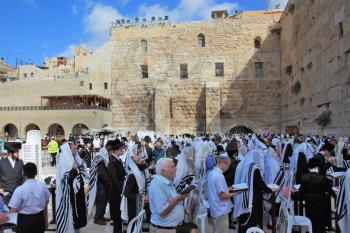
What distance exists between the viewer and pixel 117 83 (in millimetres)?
29344

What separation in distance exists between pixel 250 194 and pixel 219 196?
20.5 inches

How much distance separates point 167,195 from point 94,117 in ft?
89.4

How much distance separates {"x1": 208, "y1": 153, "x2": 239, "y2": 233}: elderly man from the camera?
4.56 metres

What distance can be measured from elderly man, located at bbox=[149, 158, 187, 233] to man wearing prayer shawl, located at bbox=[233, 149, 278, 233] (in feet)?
4.45

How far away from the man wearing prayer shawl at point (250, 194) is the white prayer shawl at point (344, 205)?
2.46ft

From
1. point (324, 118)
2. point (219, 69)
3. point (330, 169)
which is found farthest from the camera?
point (219, 69)

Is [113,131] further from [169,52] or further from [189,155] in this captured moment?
[189,155]

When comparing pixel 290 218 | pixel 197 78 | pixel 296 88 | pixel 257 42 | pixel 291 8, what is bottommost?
pixel 290 218

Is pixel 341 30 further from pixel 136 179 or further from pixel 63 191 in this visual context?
pixel 63 191

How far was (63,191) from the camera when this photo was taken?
5.57 meters

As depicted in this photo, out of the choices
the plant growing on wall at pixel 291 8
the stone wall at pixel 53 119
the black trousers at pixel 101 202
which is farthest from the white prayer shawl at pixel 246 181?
the stone wall at pixel 53 119

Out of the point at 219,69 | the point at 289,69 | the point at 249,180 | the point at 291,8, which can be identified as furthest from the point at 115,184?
the point at 219,69

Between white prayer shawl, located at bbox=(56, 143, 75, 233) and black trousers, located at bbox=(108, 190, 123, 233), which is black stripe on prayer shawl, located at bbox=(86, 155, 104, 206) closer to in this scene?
black trousers, located at bbox=(108, 190, 123, 233)

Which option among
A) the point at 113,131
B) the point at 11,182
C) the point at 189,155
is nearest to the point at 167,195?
the point at 11,182
